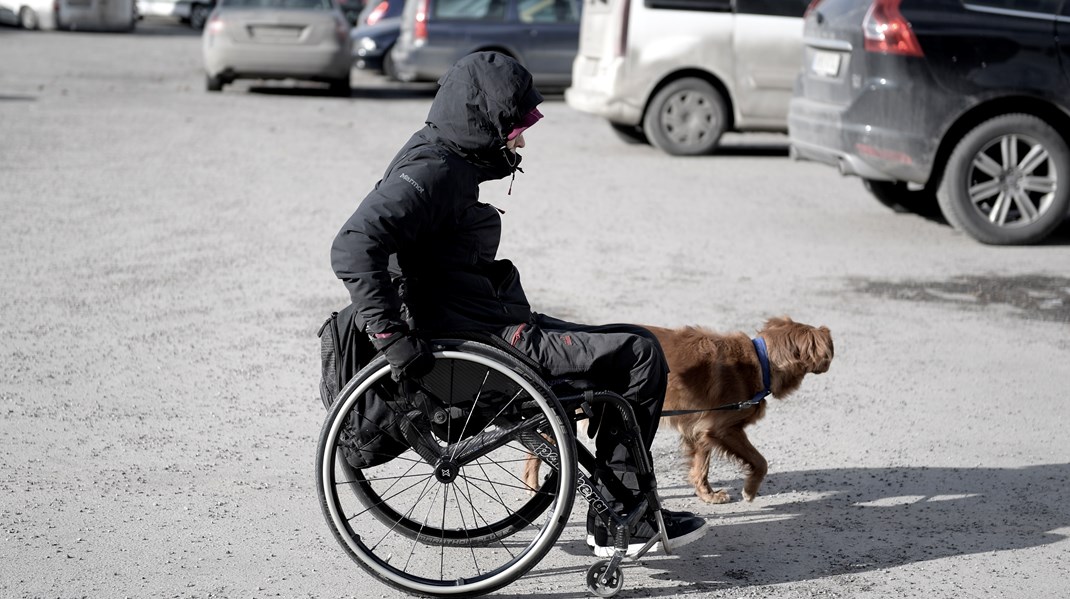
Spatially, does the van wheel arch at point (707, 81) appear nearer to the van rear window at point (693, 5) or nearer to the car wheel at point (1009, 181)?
the van rear window at point (693, 5)

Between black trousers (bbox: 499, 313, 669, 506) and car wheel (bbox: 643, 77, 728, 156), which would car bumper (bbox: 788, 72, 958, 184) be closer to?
car wheel (bbox: 643, 77, 728, 156)

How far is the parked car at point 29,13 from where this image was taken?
107 feet

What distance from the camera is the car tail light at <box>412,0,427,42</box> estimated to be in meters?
18.6

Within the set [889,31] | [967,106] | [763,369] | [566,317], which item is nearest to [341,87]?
[889,31]

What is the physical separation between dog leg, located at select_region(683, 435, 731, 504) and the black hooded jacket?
110 centimetres

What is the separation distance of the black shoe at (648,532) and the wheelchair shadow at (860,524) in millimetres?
Answer: 135

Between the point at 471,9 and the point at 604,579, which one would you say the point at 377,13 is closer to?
the point at 471,9

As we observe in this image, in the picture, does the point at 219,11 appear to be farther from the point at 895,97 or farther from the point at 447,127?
the point at 447,127

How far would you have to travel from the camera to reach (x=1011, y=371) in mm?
6387

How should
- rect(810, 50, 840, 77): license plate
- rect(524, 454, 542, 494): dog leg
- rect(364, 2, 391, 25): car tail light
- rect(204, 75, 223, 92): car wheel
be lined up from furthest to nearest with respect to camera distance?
rect(364, 2, 391, 25): car tail light, rect(204, 75, 223, 92): car wheel, rect(810, 50, 840, 77): license plate, rect(524, 454, 542, 494): dog leg

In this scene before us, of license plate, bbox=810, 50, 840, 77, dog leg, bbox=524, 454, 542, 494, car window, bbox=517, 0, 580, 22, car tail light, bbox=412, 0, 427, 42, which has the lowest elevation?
dog leg, bbox=524, 454, 542, 494

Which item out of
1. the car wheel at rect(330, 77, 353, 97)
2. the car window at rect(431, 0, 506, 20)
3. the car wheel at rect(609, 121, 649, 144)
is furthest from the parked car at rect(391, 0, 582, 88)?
the car wheel at rect(609, 121, 649, 144)

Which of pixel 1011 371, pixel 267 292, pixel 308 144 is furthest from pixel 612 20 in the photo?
pixel 1011 371

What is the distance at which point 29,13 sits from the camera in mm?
32875
